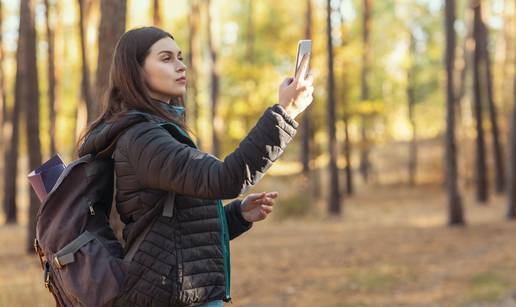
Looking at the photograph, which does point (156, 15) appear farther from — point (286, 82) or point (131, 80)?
point (286, 82)

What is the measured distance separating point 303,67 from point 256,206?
2.06 ft

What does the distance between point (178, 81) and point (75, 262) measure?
692 mm

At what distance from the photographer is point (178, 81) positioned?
2.75 meters

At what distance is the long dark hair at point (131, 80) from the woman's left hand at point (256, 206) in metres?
0.37

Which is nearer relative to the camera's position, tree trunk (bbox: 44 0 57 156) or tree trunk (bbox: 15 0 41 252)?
tree trunk (bbox: 15 0 41 252)

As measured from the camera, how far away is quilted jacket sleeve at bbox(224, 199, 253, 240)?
118 inches

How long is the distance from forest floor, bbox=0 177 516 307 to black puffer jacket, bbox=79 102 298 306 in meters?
5.98

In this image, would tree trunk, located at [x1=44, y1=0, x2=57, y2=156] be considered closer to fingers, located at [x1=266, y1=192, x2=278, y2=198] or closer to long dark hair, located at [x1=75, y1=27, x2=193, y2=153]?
long dark hair, located at [x1=75, y1=27, x2=193, y2=153]

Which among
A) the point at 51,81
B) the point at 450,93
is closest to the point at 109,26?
the point at 450,93

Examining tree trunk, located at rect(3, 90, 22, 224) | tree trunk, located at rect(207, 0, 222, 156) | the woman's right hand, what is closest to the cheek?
the woman's right hand

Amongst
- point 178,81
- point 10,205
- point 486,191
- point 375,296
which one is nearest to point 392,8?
point 486,191

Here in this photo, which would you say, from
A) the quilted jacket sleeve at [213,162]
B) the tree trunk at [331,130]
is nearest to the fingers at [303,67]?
the quilted jacket sleeve at [213,162]

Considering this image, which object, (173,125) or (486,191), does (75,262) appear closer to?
(173,125)

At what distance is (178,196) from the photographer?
2.57m
